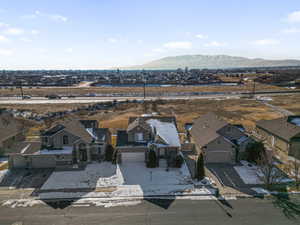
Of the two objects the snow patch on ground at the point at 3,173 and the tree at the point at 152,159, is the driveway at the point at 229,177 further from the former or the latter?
the snow patch on ground at the point at 3,173

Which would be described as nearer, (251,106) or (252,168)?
(252,168)

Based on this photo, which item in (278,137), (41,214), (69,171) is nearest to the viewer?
(41,214)

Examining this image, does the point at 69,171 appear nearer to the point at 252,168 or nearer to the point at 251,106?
the point at 252,168

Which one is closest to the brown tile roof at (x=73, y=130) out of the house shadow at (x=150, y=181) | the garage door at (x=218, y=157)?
the house shadow at (x=150, y=181)

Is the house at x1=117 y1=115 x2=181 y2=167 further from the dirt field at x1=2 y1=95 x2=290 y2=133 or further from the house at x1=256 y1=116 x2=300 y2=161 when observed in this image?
the house at x1=256 y1=116 x2=300 y2=161

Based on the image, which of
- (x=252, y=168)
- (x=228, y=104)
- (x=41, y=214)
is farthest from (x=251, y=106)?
(x=41, y=214)

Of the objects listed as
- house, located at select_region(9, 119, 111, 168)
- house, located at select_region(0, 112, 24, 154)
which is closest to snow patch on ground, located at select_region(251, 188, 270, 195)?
house, located at select_region(9, 119, 111, 168)
